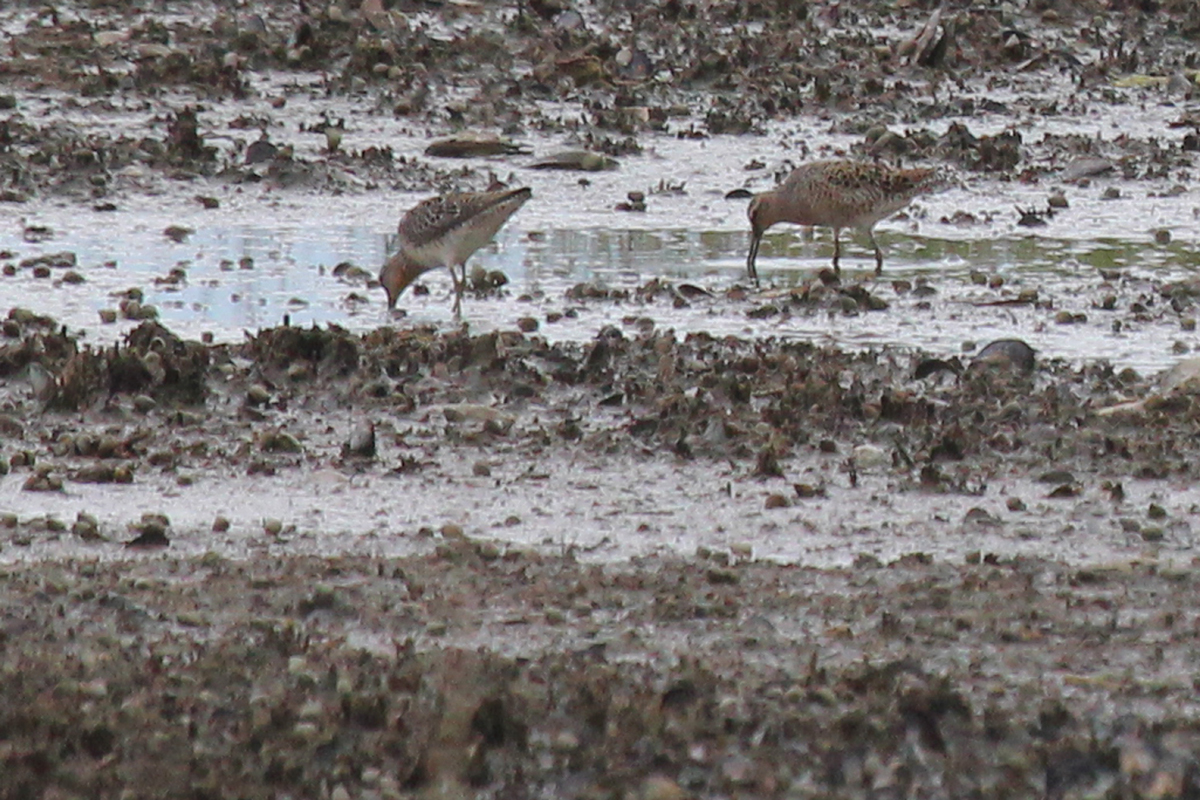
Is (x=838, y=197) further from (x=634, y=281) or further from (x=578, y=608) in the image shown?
(x=578, y=608)

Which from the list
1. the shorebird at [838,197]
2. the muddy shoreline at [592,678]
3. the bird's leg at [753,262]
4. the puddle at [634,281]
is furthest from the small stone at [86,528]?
the shorebird at [838,197]

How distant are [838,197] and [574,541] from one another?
6662mm

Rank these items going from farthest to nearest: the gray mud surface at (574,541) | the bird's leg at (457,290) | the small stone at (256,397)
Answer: the bird's leg at (457,290) < the small stone at (256,397) < the gray mud surface at (574,541)

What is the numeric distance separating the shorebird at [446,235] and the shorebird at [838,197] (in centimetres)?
184

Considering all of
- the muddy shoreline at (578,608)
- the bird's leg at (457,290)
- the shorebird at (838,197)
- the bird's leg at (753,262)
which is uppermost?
the shorebird at (838,197)

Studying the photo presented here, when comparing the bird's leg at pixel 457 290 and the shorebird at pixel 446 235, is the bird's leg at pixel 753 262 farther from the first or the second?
the bird's leg at pixel 457 290

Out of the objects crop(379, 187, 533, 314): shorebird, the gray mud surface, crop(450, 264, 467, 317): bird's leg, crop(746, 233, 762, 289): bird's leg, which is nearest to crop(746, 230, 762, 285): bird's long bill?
crop(746, 233, 762, 289): bird's leg

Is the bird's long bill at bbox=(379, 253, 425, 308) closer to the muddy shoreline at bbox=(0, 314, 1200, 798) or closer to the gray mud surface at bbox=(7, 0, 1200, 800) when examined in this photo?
the gray mud surface at bbox=(7, 0, 1200, 800)

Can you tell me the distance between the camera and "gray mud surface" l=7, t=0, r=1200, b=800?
5.87 meters

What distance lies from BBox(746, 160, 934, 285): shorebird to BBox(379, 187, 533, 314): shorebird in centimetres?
184

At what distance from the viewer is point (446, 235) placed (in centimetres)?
1291

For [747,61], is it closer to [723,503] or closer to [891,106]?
[891,106]

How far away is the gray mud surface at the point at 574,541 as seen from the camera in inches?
231

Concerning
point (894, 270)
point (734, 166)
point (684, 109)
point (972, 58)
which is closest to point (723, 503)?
point (894, 270)
